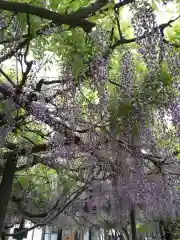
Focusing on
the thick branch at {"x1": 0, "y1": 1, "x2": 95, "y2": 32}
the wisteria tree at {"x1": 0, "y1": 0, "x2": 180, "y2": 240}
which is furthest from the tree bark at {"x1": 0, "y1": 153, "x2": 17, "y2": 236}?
the thick branch at {"x1": 0, "y1": 1, "x2": 95, "y2": 32}

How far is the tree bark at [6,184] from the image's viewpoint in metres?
3.67

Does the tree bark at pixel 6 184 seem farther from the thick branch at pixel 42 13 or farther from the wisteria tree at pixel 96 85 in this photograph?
the thick branch at pixel 42 13

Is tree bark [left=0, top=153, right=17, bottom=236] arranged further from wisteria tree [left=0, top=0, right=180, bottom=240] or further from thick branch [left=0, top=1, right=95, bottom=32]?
thick branch [left=0, top=1, right=95, bottom=32]

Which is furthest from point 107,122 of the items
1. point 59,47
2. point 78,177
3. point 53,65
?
point 78,177

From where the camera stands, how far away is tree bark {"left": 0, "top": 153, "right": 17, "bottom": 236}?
3666 millimetres

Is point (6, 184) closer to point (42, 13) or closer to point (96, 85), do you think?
point (96, 85)

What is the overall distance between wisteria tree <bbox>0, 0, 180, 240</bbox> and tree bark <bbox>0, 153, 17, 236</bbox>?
0.5 inches

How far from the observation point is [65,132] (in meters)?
3.56

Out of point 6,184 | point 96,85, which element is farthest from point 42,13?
point 6,184

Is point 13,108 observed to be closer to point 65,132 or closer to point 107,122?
point 65,132

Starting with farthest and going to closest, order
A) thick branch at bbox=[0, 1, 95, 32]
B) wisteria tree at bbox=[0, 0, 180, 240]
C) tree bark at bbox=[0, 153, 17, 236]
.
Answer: tree bark at bbox=[0, 153, 17, 236], wisteria tree at bbox=[0, 0, 180, 240], thick branch at bbox=[0, 1, 95, 32]

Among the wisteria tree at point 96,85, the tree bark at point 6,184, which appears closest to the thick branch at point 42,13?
the wisteria tree at point 96,85

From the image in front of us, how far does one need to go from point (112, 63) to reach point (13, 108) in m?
1.15

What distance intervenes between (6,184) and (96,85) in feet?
6.47
